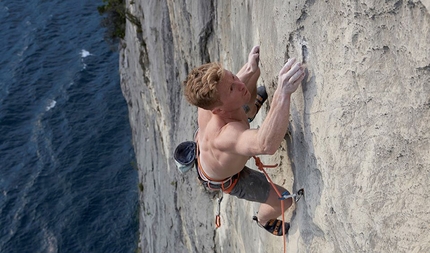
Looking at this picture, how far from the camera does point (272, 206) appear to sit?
5.96 m

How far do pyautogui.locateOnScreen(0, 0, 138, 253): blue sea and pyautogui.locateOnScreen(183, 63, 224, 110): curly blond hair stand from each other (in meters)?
23.7

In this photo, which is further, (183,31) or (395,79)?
(183,31)

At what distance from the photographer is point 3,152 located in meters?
32.0

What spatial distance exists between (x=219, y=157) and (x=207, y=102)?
93cm

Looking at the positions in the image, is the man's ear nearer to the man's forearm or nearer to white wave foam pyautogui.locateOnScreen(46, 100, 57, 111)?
the man's forearm

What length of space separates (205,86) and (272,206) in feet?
6.90

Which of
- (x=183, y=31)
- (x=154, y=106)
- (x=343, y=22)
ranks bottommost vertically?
(x=154, y=106)

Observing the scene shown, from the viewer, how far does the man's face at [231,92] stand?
185 inches

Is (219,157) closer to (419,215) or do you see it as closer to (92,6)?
(419,215)

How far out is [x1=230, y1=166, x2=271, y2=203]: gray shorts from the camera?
5.97 m

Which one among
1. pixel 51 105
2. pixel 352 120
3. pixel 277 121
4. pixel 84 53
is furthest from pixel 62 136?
pixel 352 120

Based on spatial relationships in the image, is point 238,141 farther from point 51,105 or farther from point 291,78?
point 51,105

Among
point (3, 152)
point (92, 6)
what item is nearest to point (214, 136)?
point (3, 152)

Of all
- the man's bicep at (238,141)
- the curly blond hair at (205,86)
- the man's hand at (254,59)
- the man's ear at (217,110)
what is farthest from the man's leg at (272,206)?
the curly blond hair at (205,86)
